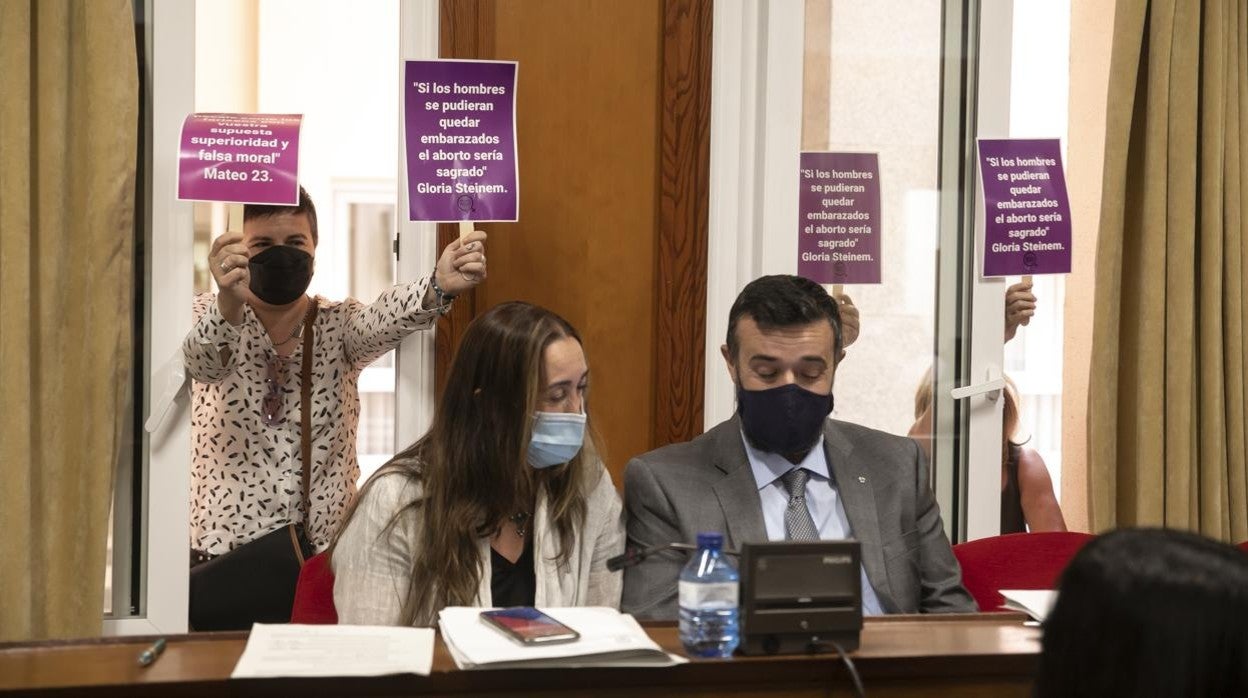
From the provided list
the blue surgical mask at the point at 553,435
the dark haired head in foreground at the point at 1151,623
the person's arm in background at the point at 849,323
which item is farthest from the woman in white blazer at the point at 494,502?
the dark haired head in foreground at the point at 1151,623

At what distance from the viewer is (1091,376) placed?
3.18 m

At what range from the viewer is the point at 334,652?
1.61 meters

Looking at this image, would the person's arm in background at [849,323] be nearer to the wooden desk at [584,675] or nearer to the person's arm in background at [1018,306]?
the person's arm in background at [1018,306]

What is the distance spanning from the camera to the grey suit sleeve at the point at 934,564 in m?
2.35

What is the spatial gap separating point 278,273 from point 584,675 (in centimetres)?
148

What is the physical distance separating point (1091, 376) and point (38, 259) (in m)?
2.64

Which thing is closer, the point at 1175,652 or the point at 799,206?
the point at 1175,652

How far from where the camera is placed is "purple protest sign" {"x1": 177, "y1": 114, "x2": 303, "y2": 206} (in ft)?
8.45

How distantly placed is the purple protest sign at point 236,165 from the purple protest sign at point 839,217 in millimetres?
1371

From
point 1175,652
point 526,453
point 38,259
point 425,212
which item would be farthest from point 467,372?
point 1175,652

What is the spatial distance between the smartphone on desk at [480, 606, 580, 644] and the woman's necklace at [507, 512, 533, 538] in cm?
48

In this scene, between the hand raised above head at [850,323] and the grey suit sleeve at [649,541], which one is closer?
the grey suit sleeve at [649,541]

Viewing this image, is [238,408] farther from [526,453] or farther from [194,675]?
[194,675]

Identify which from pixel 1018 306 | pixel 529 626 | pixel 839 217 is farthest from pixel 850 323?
pixel 529 626
